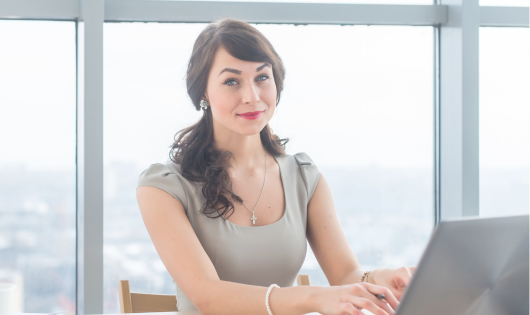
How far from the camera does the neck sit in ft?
5.13

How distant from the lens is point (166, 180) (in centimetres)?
137

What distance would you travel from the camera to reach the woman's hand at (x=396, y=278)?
101 cm

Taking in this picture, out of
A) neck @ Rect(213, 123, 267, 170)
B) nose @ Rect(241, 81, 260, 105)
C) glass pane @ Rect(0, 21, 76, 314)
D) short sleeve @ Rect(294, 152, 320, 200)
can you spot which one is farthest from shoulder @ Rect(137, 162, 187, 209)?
glass pane @ Rect(0, 21, 76, 314)

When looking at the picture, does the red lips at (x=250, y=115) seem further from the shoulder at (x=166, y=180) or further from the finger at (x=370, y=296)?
the finger at (x=370, y=296)

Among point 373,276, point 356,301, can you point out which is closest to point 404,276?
point 373,276

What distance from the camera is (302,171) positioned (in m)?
1.63

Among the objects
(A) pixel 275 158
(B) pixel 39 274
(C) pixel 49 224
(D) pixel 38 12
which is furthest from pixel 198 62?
(B) pixel 39 274

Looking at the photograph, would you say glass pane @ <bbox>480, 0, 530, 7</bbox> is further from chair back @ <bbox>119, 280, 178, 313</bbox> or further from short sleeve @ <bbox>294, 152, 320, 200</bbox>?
chair back @ <bbox>119, 280, 178, 313</bbox>

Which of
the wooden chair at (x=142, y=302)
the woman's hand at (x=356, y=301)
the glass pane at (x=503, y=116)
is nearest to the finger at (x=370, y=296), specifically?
the woman's hand at (x=356, y=301)

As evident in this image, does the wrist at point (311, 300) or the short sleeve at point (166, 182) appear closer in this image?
the wrist at point (311, 300)

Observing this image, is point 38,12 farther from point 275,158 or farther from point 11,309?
point 11,309

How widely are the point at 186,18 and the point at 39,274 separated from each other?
137cm

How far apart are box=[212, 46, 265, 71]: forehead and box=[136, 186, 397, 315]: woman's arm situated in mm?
440

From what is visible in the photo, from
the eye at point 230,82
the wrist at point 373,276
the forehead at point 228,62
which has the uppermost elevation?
the forehead at point 228,62
